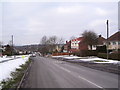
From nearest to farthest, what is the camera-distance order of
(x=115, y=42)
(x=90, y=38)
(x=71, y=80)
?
1. (x=71, y=80)
2. (x=115, y=42)
3. (x=90, y=38)

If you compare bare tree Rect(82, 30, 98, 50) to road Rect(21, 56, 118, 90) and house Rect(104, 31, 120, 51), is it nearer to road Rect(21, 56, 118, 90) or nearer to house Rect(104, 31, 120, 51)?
house Rect(104, 31, 120, 51)

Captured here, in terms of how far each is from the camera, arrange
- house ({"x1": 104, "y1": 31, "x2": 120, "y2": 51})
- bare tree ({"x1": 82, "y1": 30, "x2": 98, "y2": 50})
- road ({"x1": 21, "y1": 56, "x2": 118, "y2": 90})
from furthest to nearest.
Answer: bare tree ({"x1": 82, "y1": 30, "x2": 98, "y2": 50}) < house ({"x1": 104, "y1": 31, "x2": 120, "y2": 51}) < road ({"x1": 21, "y1": 56, "x2": 118, "y2": 90})

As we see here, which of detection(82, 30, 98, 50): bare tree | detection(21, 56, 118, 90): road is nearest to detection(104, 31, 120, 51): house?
detection(82, 30, 98, 50): bare tree

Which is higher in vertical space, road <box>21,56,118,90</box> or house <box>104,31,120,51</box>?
house <box>104,31,120,51</box>

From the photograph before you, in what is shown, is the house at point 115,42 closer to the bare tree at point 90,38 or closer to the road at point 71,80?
the bare tree at point 90,38

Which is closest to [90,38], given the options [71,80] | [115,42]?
[115,42]

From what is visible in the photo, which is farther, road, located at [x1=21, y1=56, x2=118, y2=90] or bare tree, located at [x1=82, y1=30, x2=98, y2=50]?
bare tree, located at [x1=82, y1=30, x2=98, y2=50]

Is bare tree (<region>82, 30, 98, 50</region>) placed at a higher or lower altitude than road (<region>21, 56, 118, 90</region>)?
higher

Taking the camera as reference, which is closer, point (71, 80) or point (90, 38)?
point (71, 80)

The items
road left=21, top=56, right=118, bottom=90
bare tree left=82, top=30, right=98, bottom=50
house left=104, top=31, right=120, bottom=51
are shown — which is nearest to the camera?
road left=21, top=56, right=118, bottom=90

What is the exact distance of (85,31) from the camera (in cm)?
7950

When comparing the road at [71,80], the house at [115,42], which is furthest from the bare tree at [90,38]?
the road at [71,80]

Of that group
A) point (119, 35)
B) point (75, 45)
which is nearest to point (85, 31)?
point (119, 35)

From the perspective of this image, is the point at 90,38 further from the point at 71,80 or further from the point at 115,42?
the point at 71,80
